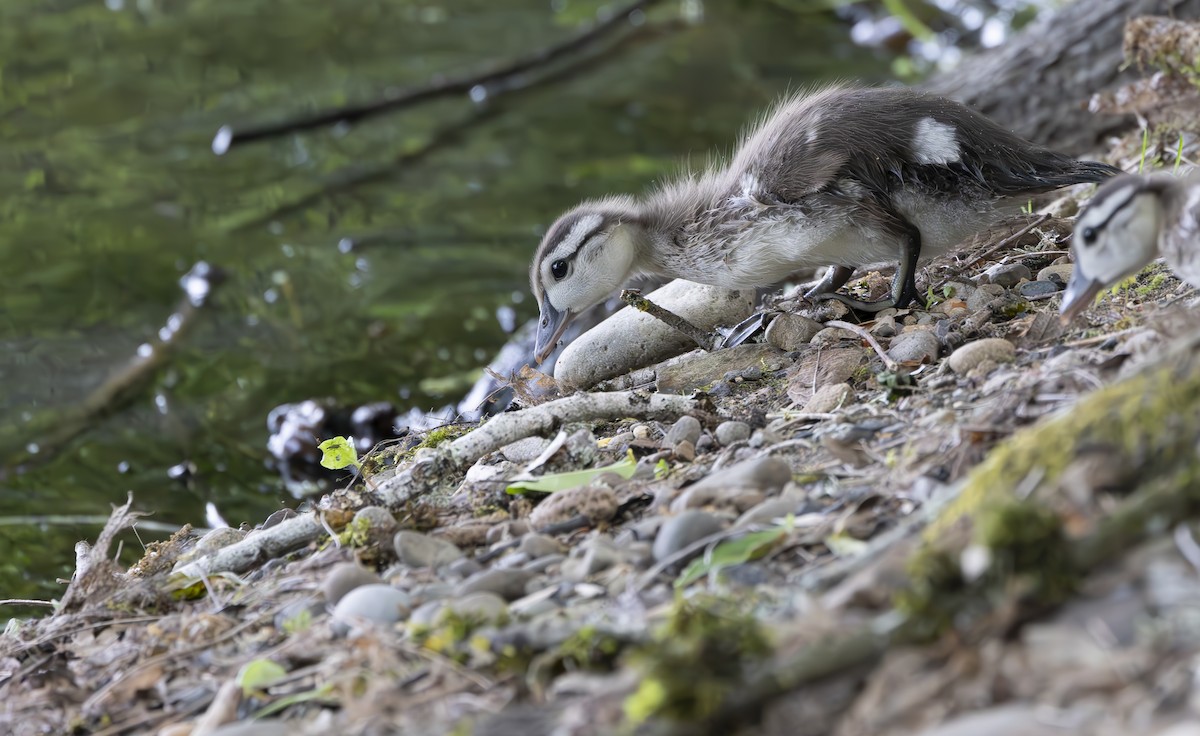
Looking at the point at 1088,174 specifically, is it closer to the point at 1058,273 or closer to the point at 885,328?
the point at 1058,273

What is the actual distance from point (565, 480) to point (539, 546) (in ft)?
1.74

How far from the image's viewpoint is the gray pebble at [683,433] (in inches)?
156

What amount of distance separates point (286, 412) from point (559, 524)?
4009mm

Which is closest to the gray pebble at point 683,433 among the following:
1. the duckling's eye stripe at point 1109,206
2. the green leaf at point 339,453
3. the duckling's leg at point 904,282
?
the green leaf at point 339,453

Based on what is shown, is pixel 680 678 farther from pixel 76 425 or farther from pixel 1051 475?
pixel 76 425

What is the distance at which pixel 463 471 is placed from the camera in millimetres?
4074

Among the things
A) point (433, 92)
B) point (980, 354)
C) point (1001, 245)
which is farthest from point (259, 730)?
point (433, 92)

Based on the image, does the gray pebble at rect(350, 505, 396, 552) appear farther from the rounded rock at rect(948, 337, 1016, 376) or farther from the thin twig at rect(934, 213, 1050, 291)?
the thin twig at rect(934, 213, 1050, 291)

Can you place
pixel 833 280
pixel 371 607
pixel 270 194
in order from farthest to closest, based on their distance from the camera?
pixel 270 194
pixel 833 280
pixel 371 607

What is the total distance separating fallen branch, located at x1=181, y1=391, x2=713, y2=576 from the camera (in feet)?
12.2

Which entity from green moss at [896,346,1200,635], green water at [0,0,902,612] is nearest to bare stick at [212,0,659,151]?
green water at [0,0,902,612]

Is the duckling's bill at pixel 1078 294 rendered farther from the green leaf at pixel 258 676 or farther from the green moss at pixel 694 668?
the green leaf at pixel 258 676

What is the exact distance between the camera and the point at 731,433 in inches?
152

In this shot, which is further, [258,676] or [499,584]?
[499,584]
